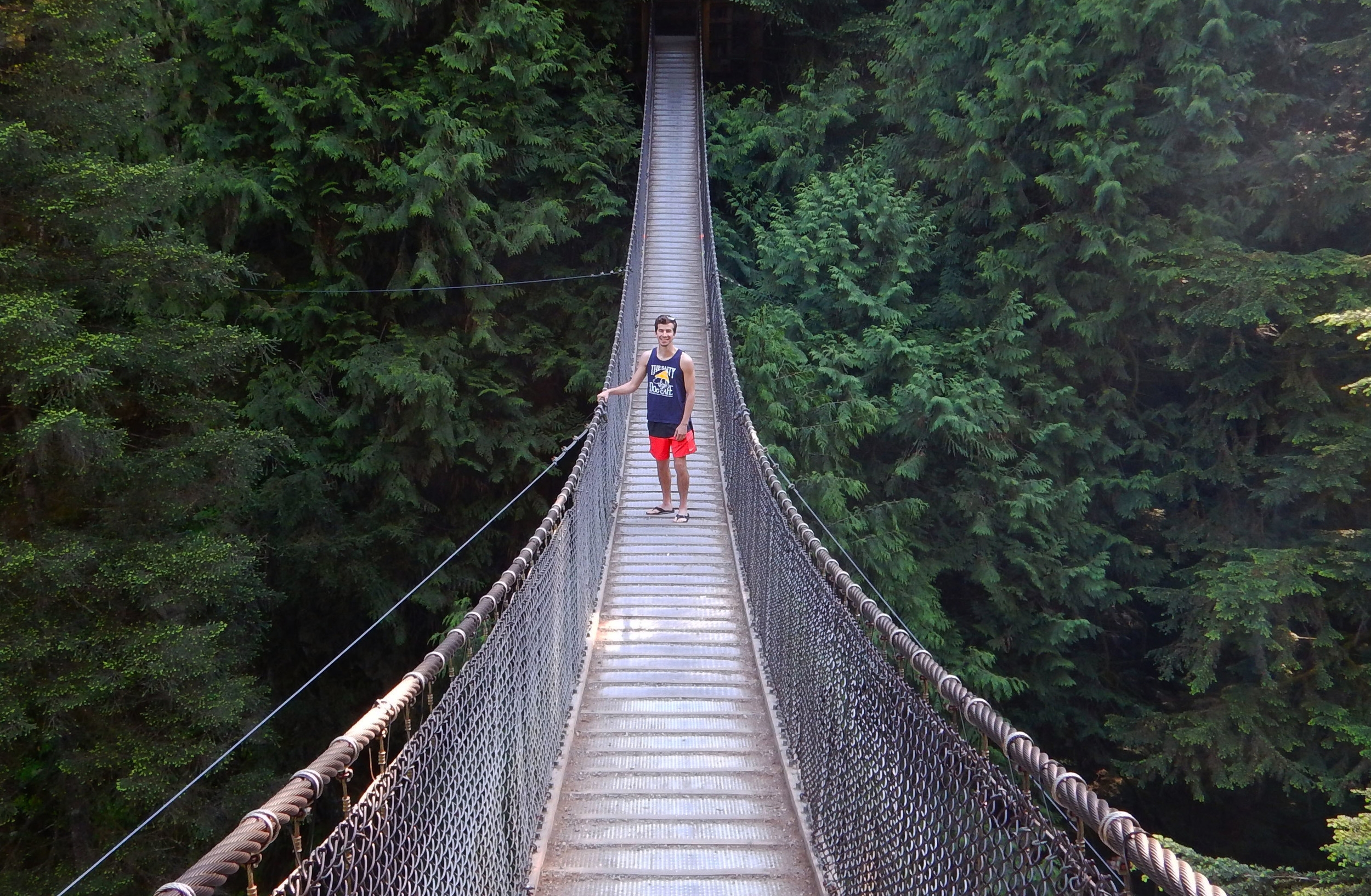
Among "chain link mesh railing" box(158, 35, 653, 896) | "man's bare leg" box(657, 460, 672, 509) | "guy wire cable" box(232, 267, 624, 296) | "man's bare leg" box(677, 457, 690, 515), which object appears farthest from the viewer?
"guy wire cable" box(232, 267, 624, 296)

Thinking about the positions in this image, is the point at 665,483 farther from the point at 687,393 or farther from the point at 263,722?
the point at 263,722

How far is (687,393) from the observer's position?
175 inches

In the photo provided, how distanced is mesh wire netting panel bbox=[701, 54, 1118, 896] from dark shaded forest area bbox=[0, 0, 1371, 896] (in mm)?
3510

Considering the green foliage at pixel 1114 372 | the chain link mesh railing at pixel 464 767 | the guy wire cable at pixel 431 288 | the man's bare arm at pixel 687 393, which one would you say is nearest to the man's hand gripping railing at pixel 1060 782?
the chain link mesh railing at pixel 464 767

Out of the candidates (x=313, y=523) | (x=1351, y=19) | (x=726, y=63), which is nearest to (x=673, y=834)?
(x=313, y=523)

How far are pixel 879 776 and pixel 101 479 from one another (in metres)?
5.89

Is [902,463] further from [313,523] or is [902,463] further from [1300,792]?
[313,523]

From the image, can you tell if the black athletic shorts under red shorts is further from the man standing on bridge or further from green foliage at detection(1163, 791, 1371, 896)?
green foliage at detection(1163, 791, 1371, 896)

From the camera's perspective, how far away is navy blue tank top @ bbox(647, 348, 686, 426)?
4.41m

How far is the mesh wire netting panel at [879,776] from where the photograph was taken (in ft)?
5.10

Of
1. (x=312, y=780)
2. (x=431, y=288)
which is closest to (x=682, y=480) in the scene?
(x=312, y=780)

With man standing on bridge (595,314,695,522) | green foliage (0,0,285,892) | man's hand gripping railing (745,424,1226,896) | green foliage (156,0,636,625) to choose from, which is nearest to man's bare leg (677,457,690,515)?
man standing on bridge (595,314,695,522)

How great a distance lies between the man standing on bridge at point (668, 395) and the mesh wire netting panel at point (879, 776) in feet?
2.93

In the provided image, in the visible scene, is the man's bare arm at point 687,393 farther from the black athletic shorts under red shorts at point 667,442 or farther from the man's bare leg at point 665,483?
the man's bare leg at point 665,483
